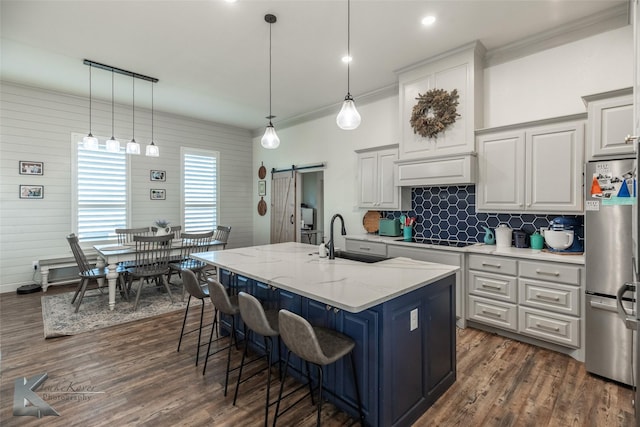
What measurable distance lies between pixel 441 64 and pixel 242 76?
2.69 m

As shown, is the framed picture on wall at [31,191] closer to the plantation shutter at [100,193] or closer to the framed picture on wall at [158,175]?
the plantation shutter at [100,193]

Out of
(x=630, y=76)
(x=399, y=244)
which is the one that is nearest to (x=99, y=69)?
(x=399, y=244)

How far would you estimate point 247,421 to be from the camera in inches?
79.1

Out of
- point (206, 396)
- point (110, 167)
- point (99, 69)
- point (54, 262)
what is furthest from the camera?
point (110, 167)

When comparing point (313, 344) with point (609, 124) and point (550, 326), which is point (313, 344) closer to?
point (550, 326)

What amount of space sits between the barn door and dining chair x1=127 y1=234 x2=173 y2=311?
2631 millimetres

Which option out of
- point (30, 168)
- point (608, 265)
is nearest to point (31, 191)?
point (30, 168)

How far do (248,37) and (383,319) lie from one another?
323 centimetres

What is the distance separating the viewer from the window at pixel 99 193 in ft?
→ 17.0

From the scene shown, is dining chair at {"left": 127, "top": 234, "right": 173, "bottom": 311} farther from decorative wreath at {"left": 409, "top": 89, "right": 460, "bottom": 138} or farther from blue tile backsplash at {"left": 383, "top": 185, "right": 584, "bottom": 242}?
decorative wreath at {"left": 409, "top": 89, "right": 460, "bottom": 138}

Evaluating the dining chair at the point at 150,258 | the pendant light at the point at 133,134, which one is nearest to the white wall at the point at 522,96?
the dining chair at the point at 150,258

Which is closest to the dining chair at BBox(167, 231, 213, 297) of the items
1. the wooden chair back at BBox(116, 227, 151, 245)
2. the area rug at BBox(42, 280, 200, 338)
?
the area rug at BBox(42, 280, 200, 338)

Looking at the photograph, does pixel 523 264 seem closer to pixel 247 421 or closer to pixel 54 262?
pixel 247 421

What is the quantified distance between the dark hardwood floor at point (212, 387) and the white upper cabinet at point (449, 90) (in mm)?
2206
